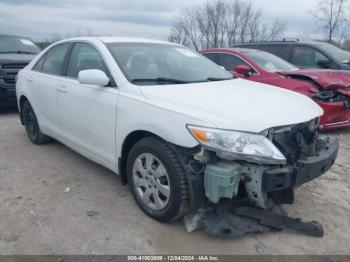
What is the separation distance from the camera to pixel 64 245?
295 cm

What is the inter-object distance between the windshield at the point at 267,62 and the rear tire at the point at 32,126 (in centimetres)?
409

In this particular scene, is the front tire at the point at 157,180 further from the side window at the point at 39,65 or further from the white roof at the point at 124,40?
the side window at the point at 39,65

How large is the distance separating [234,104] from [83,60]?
2.03m

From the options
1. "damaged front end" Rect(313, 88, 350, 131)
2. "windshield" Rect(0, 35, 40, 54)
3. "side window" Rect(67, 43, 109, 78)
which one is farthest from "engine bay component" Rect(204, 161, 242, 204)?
"windshield" Rect(0, 35, 40, 54)

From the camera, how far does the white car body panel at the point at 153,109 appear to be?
2.84 m

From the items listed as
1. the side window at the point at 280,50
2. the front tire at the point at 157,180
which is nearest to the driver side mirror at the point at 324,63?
the side window at the point at 280,50

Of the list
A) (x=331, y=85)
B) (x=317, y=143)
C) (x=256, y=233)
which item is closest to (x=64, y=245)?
(x=256, y=233)

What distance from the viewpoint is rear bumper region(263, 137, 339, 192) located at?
8.97 feet

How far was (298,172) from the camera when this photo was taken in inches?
113

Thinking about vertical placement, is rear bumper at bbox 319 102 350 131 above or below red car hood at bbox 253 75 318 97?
below

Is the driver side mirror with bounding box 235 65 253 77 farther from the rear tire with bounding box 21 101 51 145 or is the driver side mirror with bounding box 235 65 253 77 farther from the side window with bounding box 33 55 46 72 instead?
the rear tire with bounding box 21 101 51 145

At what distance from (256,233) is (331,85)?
396 centimetres

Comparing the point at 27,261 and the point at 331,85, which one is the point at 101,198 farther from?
the point at 331,85

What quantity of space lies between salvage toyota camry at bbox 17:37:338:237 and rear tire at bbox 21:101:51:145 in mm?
1026
